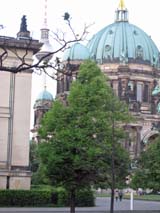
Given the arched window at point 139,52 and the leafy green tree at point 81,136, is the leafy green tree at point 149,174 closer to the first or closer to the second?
the leafy green tree at point 81,136

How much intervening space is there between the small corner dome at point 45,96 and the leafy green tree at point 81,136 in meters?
100

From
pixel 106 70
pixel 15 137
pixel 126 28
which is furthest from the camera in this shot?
pixel 126 28

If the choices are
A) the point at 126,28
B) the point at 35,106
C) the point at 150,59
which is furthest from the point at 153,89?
the point at 35,106

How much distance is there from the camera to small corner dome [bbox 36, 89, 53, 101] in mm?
136988

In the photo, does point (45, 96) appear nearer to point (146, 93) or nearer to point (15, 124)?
point (146, 93)

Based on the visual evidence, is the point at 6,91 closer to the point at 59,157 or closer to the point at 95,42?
the point at 59,157

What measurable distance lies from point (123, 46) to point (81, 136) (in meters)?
90.2

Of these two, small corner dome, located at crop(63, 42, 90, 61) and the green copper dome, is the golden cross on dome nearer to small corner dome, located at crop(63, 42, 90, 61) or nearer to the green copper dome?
the green copper dome

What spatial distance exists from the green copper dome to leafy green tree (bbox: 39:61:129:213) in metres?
83.1

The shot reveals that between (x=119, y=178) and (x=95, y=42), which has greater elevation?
(x=95, y=42)

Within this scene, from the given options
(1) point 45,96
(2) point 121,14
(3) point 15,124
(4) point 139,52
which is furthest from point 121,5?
(3) point 15,124

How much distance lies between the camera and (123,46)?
122938mm

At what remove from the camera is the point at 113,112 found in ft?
119

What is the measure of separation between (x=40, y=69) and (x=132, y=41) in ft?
364
